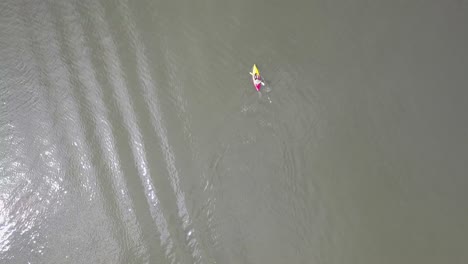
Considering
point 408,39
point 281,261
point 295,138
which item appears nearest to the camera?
point 281,261

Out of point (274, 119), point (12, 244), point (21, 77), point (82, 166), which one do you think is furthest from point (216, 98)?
point (12, 244)

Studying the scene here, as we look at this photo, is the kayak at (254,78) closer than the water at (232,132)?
No

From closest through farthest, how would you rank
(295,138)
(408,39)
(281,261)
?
(281,261) → (295,138) → (408,39)

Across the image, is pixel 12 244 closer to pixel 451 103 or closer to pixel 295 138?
pixel 295 138

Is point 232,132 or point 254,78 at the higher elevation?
point 254,78

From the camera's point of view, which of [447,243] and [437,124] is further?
[437,124]

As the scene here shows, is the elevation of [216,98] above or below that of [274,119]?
above

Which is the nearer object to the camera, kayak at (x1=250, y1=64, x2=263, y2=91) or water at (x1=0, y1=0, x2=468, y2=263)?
water at (x1=0, y1=0, x2=468, y2=263)

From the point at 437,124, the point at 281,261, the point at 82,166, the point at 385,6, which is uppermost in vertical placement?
the point at 385,6
